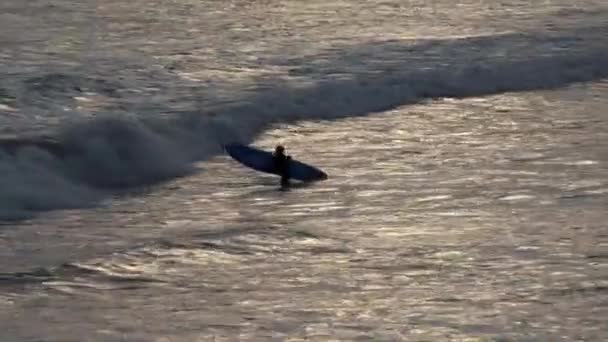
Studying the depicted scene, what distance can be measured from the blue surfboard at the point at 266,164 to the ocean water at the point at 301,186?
104mm

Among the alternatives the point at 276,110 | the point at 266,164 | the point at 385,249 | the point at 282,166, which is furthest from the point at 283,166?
the point at 276,110

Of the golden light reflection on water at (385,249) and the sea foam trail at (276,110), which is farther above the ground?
the sea foam trail at (276,110)

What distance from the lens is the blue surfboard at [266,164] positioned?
9.88 meters

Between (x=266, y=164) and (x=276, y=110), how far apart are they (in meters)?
3.51

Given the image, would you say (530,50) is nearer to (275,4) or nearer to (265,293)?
(275,4)

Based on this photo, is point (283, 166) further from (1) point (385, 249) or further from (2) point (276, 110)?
(2) point (276, 110)

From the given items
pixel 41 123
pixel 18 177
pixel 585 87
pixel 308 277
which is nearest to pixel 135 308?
pixel 308 277

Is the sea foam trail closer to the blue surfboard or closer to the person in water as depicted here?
the blue surfboard

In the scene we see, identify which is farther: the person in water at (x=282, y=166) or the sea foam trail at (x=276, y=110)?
the sea foam trail at (x=276, y=110)

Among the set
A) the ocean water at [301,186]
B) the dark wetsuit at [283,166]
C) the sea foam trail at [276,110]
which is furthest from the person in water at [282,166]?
the sea foam trail at [276,110]

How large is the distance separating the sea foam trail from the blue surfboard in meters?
0.47

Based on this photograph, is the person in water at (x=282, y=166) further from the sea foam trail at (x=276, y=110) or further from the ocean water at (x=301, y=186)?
the sea foam trail at (x=276, y=110)

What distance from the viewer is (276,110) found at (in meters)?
13.6

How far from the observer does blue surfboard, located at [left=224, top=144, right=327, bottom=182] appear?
988 cm
